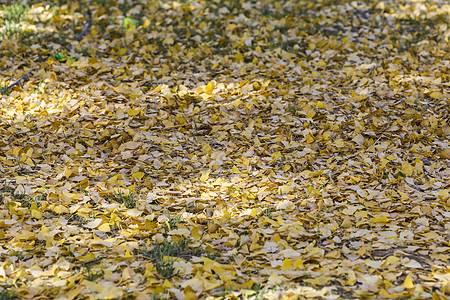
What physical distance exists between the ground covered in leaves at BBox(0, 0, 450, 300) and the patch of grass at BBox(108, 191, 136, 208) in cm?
1

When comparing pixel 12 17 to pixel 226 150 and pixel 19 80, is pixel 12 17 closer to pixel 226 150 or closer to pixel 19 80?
pixel 19 80

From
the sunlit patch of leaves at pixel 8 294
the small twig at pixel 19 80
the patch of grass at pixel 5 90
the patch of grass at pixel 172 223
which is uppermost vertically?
the small twig at pixel 19 80

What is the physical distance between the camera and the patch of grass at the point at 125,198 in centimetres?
353

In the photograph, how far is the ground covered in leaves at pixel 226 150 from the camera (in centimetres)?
282

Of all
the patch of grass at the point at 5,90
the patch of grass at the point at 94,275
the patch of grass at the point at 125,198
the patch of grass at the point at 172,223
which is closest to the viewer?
the patch of grass at the point at 94,275

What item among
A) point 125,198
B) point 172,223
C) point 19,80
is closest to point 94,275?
point 172,223

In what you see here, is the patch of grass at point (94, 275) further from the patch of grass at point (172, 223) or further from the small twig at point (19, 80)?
the small twig at point (19, 80)

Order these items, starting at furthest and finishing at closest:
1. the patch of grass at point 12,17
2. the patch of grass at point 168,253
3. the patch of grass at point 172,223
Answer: the patch of grass at point 12,17 → the patch of grass at point 172,223 → the patch of grass at point 168,253

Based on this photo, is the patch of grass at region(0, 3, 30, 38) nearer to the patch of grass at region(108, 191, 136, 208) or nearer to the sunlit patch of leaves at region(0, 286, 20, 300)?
the patch of grass at region(108, 191, 136, 208)

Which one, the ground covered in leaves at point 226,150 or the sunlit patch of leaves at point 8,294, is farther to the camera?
the ground covered in leaves at point 226,150

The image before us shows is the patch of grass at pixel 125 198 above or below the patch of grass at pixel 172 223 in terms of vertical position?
above

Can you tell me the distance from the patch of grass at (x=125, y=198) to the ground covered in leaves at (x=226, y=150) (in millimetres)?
12

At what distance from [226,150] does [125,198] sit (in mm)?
1148

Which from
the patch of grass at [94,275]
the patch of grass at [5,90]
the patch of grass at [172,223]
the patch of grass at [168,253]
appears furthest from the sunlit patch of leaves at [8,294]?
the patch of grass at [5,90]
